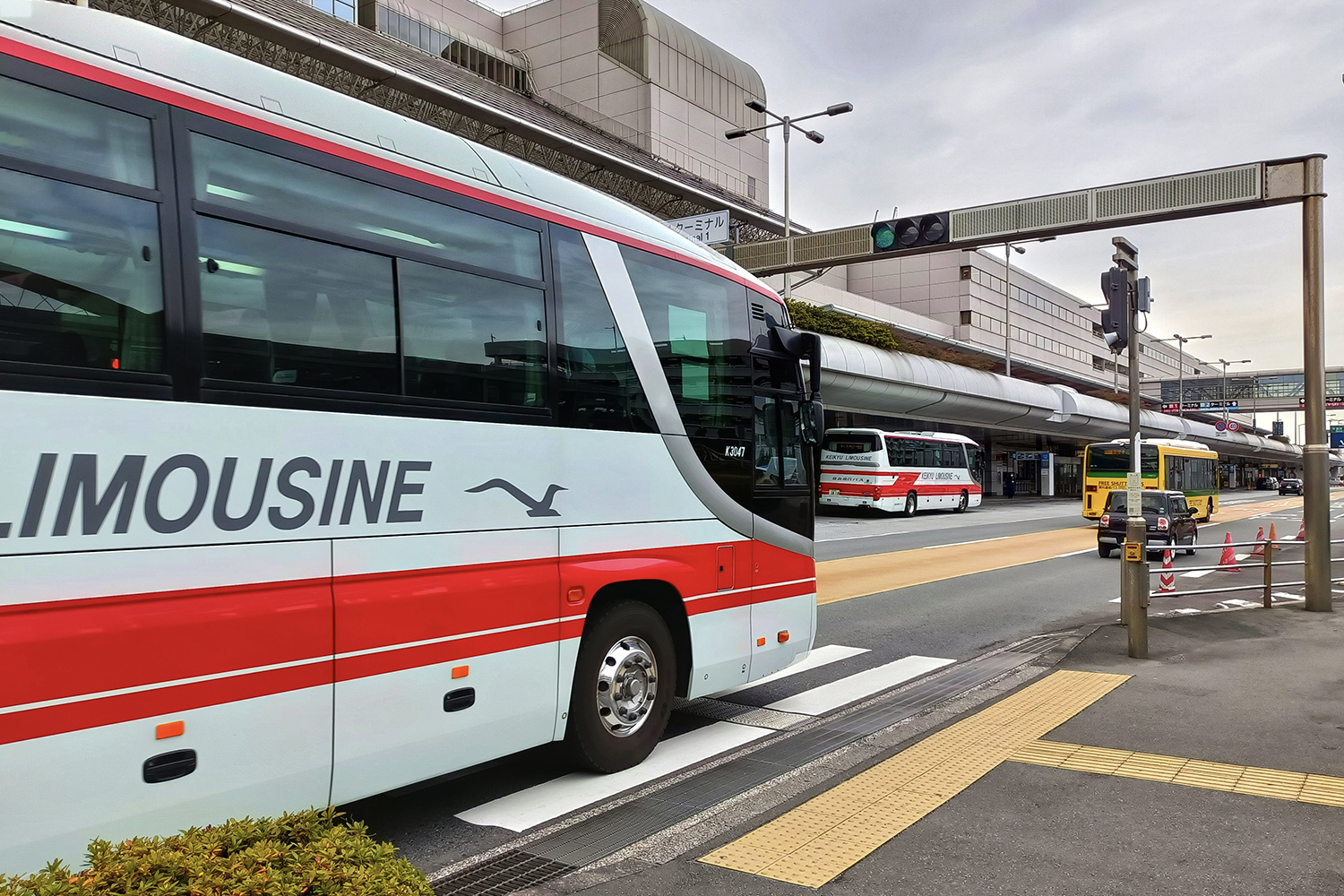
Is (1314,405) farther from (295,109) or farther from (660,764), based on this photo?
(295,109)

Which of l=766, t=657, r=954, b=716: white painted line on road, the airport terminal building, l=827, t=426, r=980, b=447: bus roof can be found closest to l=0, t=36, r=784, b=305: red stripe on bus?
l=766, t=657, r=954, b=716: white painted line on road

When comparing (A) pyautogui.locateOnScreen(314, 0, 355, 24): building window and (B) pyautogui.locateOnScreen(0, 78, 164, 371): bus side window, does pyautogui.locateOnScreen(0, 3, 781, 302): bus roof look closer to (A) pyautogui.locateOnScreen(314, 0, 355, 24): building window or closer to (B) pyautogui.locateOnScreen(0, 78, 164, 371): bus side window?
(B) pyautogui.locateOnScreen(0, 78, 164, 371): bus side window

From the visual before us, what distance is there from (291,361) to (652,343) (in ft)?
8.30

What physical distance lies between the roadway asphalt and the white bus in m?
0.54

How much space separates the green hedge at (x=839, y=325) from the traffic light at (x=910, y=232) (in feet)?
63.7

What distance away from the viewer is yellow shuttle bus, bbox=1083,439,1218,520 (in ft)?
115

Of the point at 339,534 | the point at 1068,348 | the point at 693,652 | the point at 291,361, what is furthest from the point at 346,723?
the point at 1068,348

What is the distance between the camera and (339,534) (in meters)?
4.35

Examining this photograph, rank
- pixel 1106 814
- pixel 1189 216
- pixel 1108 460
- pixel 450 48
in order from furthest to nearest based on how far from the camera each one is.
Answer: pixel 450 48
pixel 1108 460
pixel 1189 216
pixel 1106 814

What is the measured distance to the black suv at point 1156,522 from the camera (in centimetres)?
2094

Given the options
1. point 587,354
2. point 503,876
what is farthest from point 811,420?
point 503,876

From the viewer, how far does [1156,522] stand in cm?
2089

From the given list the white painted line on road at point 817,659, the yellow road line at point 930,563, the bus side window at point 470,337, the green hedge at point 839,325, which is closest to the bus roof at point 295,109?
the bus side window at point 470,337

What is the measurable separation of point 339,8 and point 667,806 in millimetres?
38165
